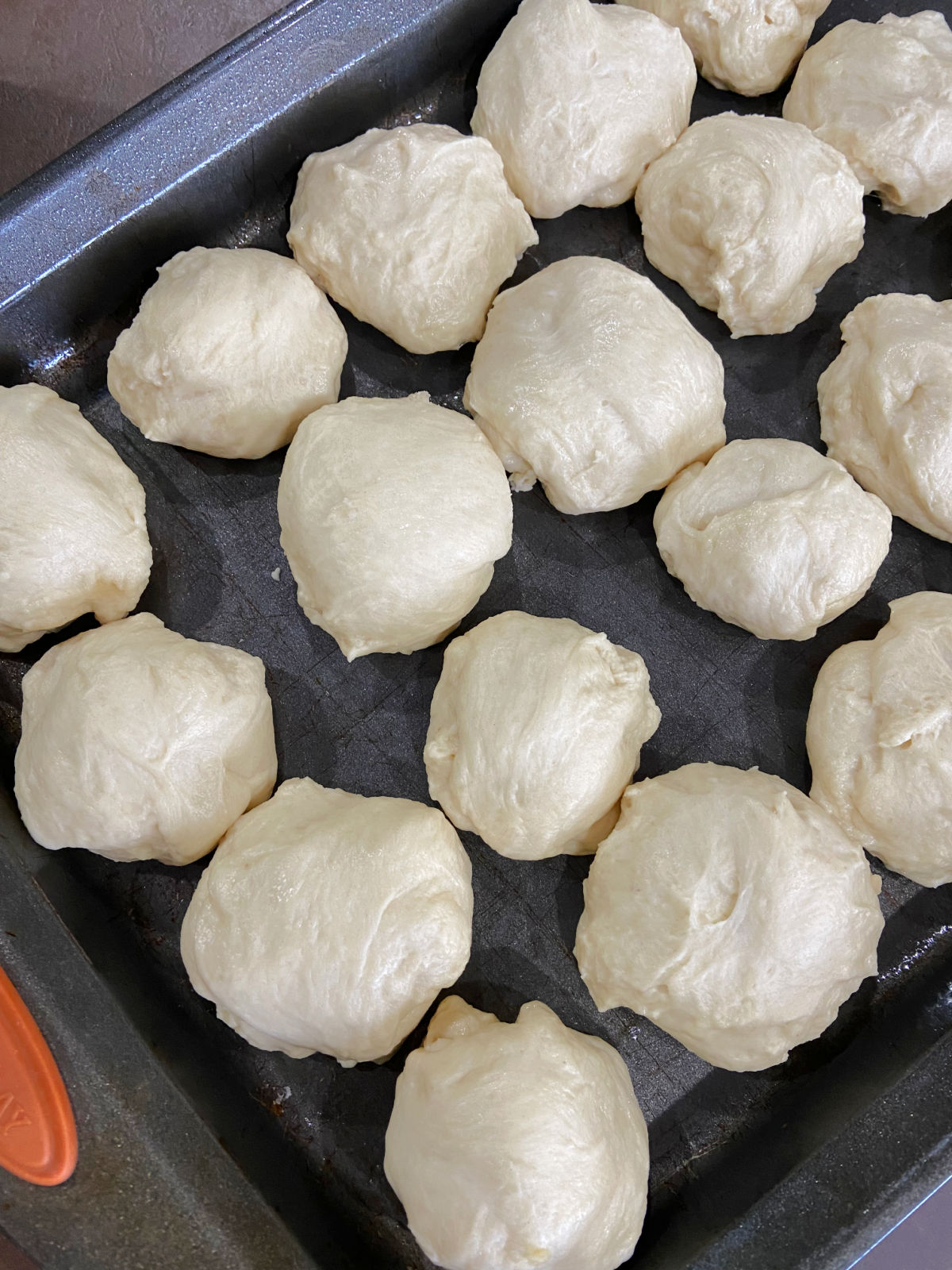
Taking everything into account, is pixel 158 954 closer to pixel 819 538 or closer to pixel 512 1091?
pixel 512 1091

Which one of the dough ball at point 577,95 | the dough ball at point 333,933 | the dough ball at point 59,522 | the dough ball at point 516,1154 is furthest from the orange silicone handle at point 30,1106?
the dough ball at point 577,95

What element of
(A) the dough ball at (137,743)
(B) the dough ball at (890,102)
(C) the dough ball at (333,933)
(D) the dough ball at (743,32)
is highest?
(D) the dough ball at (743,32)

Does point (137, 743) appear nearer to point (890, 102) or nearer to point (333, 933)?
point (333, 933)

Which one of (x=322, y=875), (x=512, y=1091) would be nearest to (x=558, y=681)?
(x=322, y=875)

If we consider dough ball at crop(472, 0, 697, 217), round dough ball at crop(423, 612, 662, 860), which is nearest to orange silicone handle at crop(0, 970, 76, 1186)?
round dough ball at crop(423, 612, 662, 860)

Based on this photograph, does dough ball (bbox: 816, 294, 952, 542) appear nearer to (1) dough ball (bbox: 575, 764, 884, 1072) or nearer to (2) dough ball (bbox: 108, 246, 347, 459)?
(1) dough ball (bbox: 575, 764, 884, 1072)

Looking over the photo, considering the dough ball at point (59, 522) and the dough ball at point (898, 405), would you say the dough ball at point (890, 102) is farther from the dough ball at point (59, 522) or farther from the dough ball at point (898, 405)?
the dough ball at point (59, 522)

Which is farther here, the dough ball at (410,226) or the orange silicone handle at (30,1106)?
the dough ball at (410,226)

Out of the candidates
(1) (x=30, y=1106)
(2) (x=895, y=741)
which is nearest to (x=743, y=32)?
(2) (x=895, y=741)
